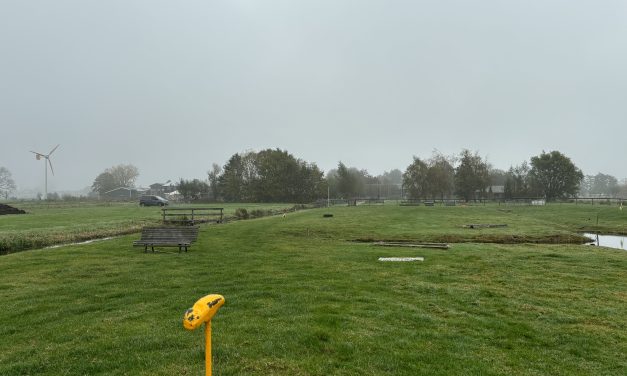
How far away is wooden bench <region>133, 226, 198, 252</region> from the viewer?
16141 mm

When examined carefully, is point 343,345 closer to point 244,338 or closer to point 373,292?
point 244,338

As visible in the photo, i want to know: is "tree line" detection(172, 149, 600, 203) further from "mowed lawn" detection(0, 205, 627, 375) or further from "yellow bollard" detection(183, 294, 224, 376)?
"yellow bollard" detection(183, 294, 224, 376)

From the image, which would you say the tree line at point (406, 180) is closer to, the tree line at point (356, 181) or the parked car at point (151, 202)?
the tree line at point (356, 181)

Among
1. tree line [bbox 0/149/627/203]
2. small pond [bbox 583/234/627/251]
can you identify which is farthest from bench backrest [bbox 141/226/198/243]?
tree line [bbox 0/149/627/203]

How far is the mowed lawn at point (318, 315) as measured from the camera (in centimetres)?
554

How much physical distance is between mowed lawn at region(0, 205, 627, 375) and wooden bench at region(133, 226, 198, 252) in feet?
4.19

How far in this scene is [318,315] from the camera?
7434 millimetres

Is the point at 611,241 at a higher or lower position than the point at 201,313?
lower

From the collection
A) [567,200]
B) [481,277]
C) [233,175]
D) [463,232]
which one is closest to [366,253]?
[481,277]

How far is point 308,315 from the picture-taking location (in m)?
7.45

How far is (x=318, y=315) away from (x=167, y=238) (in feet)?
35.8

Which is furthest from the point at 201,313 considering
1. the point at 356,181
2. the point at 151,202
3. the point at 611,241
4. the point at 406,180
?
the point at 356,181

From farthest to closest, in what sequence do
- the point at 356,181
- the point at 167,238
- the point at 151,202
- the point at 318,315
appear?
the point at 356,181, the point at 151,202, the point at 167,238, the point at 318,315

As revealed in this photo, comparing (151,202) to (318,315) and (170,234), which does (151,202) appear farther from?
(318,315)
